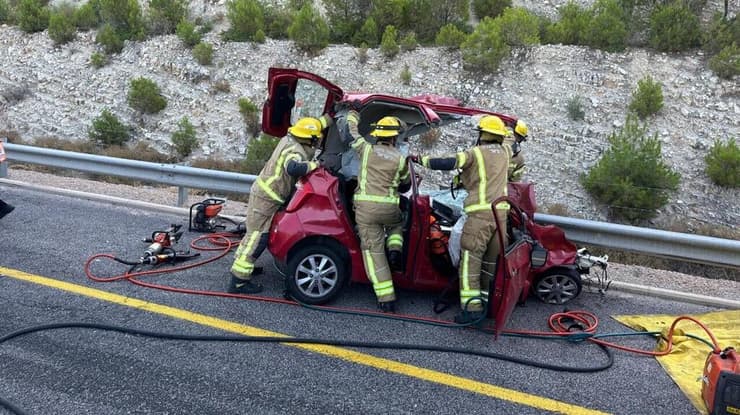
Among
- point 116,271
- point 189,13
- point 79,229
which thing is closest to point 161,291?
point 116,271

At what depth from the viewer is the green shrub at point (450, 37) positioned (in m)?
14.8

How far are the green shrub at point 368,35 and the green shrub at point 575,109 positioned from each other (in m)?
5.79

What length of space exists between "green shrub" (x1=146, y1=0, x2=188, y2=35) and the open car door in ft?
43.5

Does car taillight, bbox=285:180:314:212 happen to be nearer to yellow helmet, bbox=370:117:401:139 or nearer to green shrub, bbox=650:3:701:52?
yellow helmet, bbox=370:117:401:139

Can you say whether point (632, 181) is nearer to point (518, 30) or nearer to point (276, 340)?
point (518, 30)

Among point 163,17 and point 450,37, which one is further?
point 163,17

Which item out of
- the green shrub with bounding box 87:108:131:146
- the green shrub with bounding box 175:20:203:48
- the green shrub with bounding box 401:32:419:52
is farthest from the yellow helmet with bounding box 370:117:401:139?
the green shrub with bounding box 175:20:203:48

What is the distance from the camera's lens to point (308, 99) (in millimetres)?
5434

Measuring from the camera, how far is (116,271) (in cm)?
527

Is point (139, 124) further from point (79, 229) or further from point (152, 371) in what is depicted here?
point (152, 371)

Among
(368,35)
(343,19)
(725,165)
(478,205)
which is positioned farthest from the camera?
(343,19)

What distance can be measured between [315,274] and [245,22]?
13521mm

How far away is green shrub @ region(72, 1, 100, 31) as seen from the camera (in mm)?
17875

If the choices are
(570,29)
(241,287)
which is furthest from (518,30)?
(241,287)
